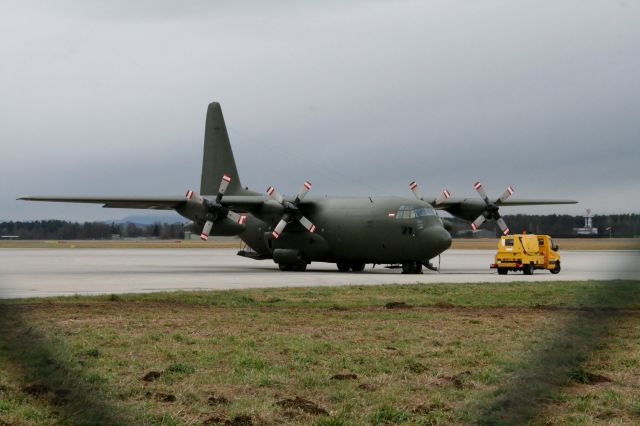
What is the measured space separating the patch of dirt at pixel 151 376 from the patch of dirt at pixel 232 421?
222cm

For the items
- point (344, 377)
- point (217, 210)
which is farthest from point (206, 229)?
point (344, 377)

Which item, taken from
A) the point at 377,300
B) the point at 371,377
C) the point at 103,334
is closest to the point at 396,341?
the point at 371,377

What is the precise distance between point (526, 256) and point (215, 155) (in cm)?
1911

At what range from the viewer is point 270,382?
9516 mm

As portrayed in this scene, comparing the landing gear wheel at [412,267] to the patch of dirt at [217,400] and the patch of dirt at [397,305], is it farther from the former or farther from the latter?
the patch of dirt at [217,400]

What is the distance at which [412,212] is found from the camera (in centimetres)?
3575

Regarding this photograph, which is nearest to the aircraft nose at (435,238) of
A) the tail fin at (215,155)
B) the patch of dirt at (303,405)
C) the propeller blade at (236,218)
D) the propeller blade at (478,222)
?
the propeller blade at (478,222)

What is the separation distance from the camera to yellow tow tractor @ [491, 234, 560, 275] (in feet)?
118

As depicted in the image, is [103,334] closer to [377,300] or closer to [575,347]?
[377,300]

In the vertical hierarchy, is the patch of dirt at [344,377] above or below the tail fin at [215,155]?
below

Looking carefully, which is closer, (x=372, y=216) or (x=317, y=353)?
(x=317, y=353)

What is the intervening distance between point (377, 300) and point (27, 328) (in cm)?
1961

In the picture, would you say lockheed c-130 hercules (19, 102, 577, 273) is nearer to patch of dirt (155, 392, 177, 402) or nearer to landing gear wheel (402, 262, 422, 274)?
landing gear wheel (402, 262, 422, 274)

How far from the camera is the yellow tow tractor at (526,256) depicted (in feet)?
118
